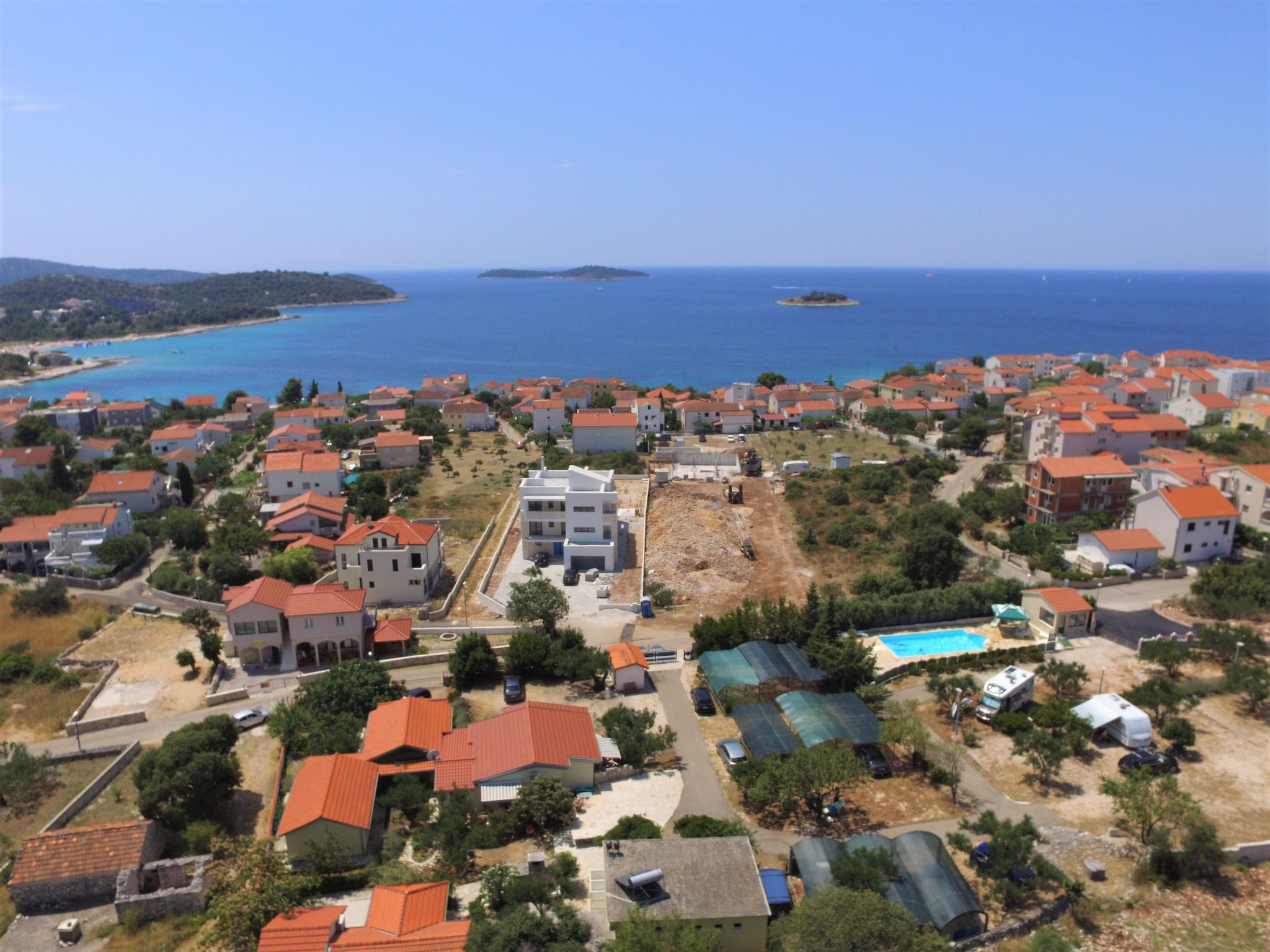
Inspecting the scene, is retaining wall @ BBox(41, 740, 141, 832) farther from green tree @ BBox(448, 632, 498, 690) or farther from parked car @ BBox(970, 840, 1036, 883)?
parked car @ BBox(970, 840, 1036, 883)

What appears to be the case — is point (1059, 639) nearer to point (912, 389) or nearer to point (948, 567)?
point (948, 567)

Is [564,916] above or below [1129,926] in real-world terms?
above

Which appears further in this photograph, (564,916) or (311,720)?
(311,720)

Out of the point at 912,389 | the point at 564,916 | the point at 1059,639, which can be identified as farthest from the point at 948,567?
the point at 912,389

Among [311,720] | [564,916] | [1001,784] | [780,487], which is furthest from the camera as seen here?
[780,487]

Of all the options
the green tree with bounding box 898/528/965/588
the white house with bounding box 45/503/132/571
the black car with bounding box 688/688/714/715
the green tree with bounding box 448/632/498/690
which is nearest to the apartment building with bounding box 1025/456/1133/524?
the green tree with bounding box 898/528/965/588
